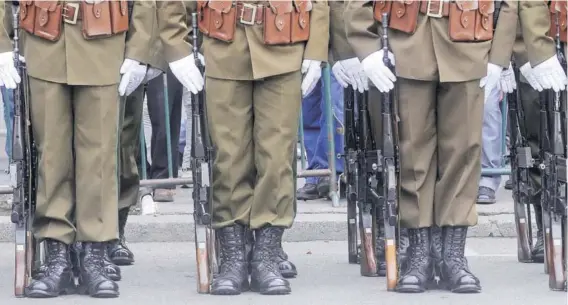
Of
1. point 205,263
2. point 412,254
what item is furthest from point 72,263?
point 412,254

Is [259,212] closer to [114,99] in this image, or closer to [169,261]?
[114,99]

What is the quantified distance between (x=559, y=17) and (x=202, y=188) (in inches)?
70.7

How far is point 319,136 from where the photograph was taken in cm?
895

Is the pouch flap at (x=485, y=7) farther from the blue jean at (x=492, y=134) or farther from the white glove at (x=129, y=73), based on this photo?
the blue jean at (x=492, y=134)

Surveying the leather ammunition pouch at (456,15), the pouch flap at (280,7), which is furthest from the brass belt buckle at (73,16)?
the leather ammunition pouch at (456,15)

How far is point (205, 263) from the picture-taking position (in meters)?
6.16

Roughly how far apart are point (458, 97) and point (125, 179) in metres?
1.79

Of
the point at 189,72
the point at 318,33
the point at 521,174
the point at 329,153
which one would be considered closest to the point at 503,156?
the point at 329,153

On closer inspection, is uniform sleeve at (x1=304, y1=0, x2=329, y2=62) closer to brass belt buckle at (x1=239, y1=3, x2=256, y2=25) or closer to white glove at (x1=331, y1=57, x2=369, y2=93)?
white glove at (x1=331, y1=57, x2=369, y2=93)

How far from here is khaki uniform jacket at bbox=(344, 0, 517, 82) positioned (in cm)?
602

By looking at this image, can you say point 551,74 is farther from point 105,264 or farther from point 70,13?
point 105,264

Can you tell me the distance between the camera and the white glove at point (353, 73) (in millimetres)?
6242

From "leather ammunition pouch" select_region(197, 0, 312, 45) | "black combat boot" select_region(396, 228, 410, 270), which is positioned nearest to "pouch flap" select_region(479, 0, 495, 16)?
"leather ammunition pouch" select_region(197, 0, 312, 45)

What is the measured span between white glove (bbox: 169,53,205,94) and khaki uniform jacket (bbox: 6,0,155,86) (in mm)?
172
